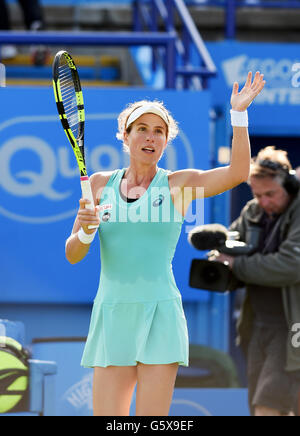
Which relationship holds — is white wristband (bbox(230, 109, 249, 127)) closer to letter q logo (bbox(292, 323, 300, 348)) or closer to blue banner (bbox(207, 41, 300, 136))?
letter q logo (bbox(292, 323, 300, 348))

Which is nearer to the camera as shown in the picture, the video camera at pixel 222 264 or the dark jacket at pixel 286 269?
the dark jacket at pixel 286 269

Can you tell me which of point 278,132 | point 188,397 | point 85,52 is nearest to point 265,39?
point 85,52

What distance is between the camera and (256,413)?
4.01m

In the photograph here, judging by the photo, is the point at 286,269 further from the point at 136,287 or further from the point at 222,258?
the point at 136,287

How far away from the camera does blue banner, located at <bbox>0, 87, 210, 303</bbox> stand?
4359 mm

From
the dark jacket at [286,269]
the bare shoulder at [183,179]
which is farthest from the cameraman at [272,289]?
the bare shoulder at [183,179]

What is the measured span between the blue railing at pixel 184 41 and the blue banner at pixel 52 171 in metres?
0.54

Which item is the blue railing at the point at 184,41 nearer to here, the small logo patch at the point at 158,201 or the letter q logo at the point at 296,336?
the letter q logo at the point at 296,336

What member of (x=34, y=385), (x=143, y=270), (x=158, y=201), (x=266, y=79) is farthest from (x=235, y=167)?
(x=266, y=79)

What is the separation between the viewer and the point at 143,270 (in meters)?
2.68

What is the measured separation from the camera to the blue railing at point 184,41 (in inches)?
193

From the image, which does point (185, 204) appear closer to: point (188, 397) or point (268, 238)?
point (268, 238)

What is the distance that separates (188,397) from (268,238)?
3.13ft

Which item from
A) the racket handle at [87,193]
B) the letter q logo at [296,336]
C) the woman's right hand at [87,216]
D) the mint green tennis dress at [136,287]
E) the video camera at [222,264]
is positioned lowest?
the letter q logo at [296,336]
